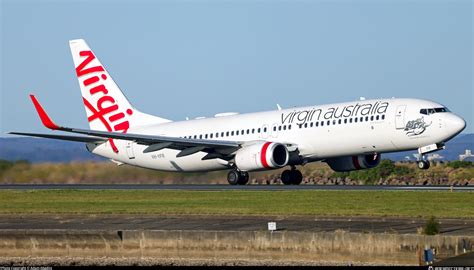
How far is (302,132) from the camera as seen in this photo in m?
53.0

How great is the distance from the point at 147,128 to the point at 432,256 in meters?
37.5

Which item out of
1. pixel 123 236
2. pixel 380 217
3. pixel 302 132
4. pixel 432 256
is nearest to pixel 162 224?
pixel 123 236

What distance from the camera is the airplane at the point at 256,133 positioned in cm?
5012

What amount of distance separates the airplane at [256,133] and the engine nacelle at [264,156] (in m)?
0.05

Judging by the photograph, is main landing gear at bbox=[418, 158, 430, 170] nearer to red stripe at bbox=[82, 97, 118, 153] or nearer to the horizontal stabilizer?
the horizontal stabilizer

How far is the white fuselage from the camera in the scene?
49.8 m

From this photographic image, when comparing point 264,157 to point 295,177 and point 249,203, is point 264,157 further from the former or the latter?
point 249,203

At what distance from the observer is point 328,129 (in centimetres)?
5184

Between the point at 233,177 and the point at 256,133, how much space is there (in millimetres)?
2521

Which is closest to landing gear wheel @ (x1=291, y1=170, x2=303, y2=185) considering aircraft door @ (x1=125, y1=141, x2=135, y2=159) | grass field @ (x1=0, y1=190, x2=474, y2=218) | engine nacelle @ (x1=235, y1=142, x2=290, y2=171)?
engine nacelle @ (x1=235, y1=142, x2=290, y2=171)

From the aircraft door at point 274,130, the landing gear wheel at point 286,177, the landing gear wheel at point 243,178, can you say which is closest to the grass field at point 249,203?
the landing gear wheel at point 243,178

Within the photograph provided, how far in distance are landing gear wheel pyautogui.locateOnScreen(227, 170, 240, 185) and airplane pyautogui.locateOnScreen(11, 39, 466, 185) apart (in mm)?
48

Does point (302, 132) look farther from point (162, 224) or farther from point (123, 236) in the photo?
point (123, 236)

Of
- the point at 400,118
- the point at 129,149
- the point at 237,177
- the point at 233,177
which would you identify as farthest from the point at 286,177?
the point at 129,149
